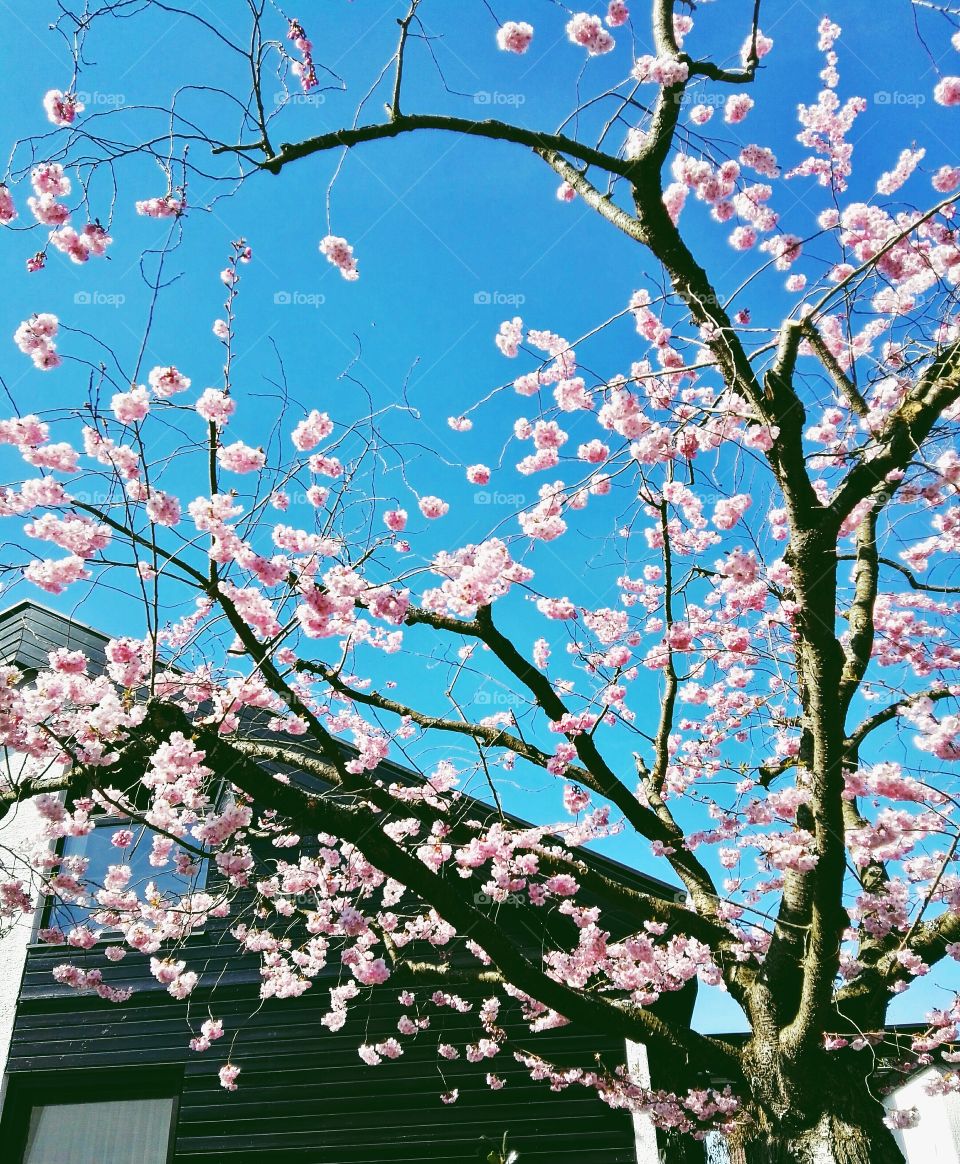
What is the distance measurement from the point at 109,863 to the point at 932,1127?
9.22 m

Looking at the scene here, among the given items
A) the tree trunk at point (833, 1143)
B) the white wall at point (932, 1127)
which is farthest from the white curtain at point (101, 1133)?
the white wall at point (932, 1127)

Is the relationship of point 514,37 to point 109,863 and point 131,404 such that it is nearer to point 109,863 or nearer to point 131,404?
point 131,404

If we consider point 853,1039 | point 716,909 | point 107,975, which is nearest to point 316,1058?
point 107,975

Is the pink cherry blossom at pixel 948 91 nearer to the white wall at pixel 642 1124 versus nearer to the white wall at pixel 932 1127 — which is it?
the white wall at pixel 642 1124

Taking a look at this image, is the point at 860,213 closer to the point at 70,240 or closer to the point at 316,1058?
the point at 70,240

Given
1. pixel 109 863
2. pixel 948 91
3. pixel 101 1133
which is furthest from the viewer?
pixel 109 863

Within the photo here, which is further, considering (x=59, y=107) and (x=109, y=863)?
(x=109, y=863)

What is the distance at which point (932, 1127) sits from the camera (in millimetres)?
9445

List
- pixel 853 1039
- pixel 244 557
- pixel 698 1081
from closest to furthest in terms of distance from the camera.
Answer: pixel 244 557
pixel 853 1039
pixel 698 1081

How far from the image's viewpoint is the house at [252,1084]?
7.32 metres

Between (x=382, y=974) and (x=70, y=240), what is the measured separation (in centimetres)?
500

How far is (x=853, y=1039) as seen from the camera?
5.18m

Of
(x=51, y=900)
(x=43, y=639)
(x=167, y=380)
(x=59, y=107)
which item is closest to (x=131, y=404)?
(x=167, y=380)

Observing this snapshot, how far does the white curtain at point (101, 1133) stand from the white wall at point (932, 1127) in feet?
23.5
